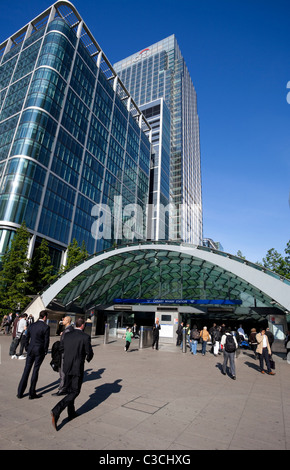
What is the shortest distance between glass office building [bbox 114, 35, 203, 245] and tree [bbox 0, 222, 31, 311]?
67.1 metres

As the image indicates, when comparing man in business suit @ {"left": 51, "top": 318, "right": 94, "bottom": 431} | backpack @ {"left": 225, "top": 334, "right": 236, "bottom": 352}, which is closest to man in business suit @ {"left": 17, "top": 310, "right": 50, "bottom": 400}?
man in business suit @ {"left": 51, "top": 318, "right": 94, "bottom": 431}

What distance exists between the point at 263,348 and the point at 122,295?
18542 mm

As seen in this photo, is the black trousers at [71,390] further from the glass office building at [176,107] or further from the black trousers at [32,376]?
the glass office building at [176,107]

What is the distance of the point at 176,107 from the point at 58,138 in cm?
7859

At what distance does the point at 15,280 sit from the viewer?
25.9 m

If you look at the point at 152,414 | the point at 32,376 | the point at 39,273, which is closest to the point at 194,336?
the point at 152,414

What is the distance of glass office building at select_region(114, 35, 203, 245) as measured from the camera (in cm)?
9812

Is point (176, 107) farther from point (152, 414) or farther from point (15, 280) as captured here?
point (152, 414)

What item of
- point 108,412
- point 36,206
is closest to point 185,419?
point 108,412

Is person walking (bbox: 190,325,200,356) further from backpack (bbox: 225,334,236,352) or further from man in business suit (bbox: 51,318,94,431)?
man in business suit (bbox: 51,318,94,431)

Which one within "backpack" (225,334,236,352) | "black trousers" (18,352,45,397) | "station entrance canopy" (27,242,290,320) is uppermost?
"station entrance canopy" (27,242,290,320)

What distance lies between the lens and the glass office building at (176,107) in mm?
98125
